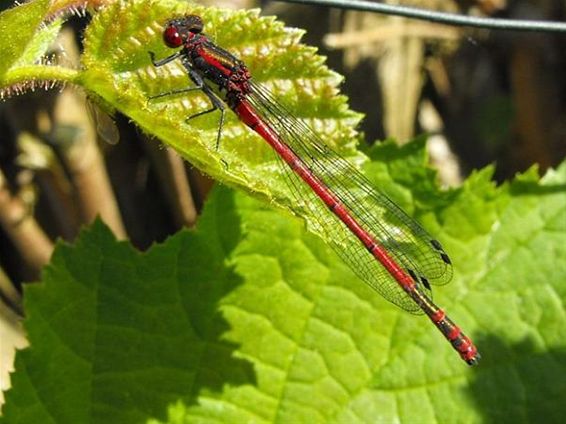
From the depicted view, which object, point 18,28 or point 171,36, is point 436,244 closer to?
point 171,36

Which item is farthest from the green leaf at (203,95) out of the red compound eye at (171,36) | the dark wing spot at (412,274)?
the dark wing spot at (412,274)

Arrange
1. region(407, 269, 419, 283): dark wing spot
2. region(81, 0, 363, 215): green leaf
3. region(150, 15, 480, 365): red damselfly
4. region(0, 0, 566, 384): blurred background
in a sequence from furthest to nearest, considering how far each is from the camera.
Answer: region(0, 0, 566, 384): blurred background
region(407, 269, 419, 283): dark wing spot
region(150, 15, 480, 365): red damselfly
region(81, 0, 363, 215): green leaf

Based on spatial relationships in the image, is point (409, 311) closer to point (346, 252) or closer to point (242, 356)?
point (346, 252)

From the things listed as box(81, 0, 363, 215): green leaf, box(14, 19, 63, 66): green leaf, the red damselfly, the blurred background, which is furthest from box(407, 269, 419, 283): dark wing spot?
box(14, 19, 63, 66): green leaf

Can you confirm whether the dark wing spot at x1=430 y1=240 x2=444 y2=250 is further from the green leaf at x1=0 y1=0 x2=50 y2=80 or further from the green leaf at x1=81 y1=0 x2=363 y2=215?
the green leaf at x1=0 y1=0 x2=50 y2=80

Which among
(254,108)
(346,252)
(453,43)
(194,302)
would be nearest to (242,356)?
(194,302)

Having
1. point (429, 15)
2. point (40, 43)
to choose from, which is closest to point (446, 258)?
point (429, 15)

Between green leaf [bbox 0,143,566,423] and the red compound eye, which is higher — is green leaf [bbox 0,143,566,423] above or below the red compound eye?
below

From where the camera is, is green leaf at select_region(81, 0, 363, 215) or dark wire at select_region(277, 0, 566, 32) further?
dark wire at select_region(277, 0, 566, 32)
